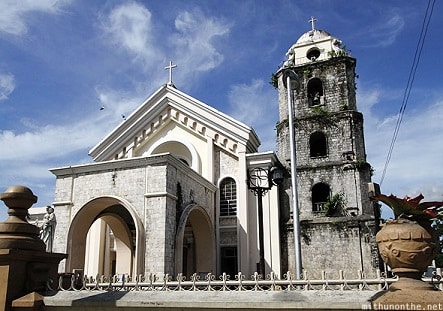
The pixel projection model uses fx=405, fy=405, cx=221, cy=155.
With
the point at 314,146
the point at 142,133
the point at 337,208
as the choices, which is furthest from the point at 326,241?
the point at 142,133

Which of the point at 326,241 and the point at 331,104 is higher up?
the point at 331,104

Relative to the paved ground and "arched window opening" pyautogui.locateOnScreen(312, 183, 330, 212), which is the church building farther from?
the paved ground

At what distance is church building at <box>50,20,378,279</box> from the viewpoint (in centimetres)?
1504

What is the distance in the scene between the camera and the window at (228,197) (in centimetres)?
1866

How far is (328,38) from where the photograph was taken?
72.4ft

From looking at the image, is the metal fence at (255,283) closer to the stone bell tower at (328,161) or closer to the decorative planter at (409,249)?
the decorative planter at (409,249)

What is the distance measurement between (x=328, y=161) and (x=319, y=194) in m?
1.68

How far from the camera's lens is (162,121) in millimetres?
20578

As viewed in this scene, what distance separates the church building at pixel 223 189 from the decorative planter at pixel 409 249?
1024 cm

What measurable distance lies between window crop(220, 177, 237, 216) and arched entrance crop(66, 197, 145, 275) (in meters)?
4.14

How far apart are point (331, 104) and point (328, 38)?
4.04 m

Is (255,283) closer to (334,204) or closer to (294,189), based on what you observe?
(294,189)

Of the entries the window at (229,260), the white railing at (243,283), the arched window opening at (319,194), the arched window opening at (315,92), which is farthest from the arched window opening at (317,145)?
the white railing at (243,283)

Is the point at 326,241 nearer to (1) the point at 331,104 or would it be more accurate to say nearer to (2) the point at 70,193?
(1) the point at 331,104
